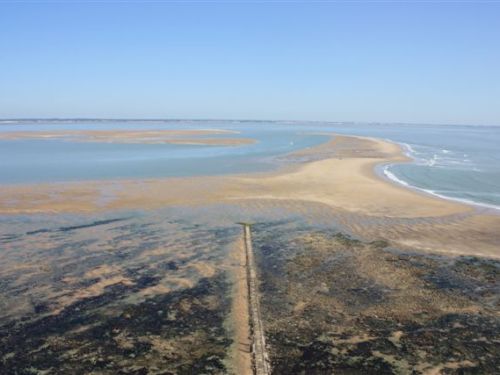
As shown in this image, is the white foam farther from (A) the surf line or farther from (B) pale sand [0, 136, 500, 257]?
(A) the surf line

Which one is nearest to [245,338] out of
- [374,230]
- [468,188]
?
[374,230]

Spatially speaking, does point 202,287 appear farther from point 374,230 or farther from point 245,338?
point 374,230

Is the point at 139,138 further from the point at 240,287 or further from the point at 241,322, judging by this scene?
the point at 241,322

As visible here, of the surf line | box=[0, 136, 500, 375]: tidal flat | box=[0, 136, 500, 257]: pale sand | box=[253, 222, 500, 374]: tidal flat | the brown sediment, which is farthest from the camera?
box=[0, 136, 500, 257]: pale sand

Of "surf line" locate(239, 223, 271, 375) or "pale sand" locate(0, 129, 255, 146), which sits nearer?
"surf line" locate(239, 223, 271, 375)

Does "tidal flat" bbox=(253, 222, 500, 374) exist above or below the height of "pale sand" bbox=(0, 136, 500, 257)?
below

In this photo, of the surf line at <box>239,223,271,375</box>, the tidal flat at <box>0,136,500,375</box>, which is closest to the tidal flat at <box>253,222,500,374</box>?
the tidal flat at <box>0,136,500,375</box>

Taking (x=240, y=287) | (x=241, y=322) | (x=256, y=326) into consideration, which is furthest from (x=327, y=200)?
(x=256, y=326)
